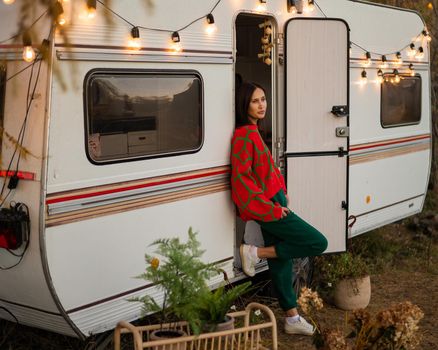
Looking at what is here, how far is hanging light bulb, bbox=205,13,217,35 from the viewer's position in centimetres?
534

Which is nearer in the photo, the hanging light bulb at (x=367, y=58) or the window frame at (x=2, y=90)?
the window frame at (x=2, y=90)

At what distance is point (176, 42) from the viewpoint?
16.5 feet

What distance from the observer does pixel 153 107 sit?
4969 mm

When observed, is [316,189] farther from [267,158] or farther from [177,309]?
[177,309]

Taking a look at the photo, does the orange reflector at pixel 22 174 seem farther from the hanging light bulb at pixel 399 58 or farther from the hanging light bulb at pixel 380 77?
the hanging light bulb at pixel 399 58

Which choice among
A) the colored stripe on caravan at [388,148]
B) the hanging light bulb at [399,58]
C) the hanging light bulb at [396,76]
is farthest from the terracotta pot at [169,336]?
the hanging light bulb at [399,58]

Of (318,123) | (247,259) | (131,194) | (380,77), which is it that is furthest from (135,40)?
(380,77)

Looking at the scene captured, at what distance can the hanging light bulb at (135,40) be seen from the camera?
467 cm

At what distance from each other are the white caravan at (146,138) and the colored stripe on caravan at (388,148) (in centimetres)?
7

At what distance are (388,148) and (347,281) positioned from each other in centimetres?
195

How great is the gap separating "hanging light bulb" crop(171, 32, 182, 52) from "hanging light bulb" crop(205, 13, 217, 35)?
0.38m

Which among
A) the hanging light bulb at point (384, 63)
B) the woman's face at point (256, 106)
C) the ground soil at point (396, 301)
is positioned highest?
the hanging light bulb at point (384, 63)

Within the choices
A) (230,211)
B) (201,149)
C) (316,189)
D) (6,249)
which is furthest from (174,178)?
(316,189)

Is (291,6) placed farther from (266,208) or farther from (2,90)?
(2,90)
